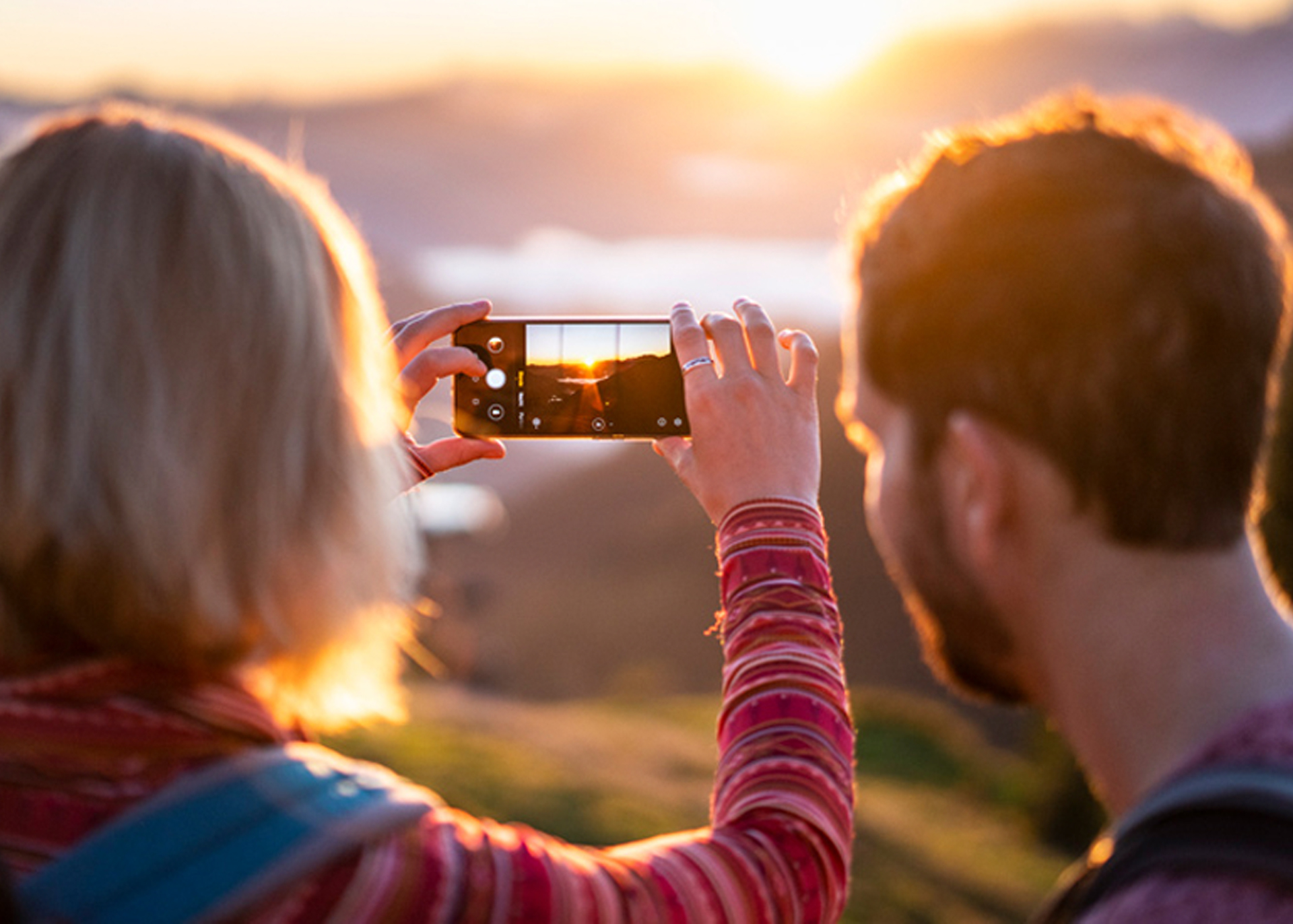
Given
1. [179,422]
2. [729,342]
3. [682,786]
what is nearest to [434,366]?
[729,342]

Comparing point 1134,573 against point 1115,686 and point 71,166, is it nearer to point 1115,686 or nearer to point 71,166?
point 1115,686

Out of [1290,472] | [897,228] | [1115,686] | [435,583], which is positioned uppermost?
[897,228]

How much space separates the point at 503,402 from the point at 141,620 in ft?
4.43

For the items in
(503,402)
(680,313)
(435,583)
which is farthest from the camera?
(435,583)

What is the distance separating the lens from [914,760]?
48.0ft

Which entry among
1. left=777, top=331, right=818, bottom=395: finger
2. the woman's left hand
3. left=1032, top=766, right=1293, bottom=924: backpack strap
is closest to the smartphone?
the woman's left hand

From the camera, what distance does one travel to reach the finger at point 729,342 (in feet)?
6.82

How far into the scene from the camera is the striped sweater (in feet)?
4.09

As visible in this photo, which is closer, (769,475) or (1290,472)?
(769,475)

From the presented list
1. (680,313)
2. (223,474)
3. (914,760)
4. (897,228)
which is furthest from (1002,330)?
(914,760)

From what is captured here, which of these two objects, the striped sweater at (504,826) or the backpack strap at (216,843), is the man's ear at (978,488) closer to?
the striped sweater at (504,826)

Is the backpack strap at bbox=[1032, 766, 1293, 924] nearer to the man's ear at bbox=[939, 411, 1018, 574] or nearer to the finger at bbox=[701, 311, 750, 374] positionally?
the man's ear at bbox=[939, 411, 1018, 574]

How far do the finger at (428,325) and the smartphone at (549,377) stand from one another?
7 cm

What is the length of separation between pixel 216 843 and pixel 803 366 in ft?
4.24
